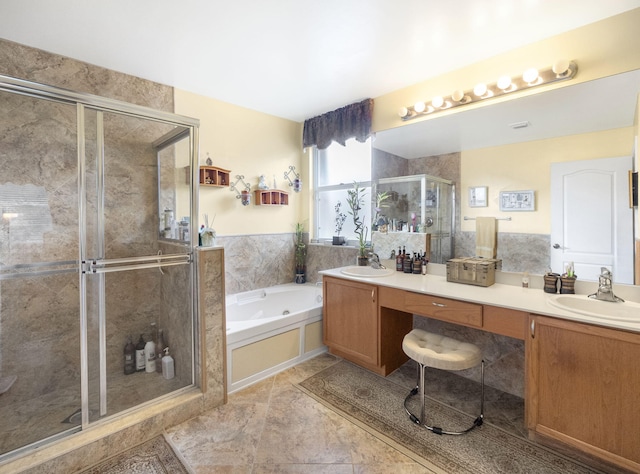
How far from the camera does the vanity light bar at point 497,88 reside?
1977 mm

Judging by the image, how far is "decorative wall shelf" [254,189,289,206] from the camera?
340 cm

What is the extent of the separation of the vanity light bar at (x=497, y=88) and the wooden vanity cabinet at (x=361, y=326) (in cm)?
160

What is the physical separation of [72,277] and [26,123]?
1113 millimetres

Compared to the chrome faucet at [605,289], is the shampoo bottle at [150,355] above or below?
below

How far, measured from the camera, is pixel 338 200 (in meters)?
3.63

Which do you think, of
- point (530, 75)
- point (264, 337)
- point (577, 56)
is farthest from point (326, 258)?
point (577, 56)

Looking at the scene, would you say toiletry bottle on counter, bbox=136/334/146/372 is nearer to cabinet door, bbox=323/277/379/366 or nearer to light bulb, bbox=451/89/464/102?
cabinet door, bbox=323/277/379/366

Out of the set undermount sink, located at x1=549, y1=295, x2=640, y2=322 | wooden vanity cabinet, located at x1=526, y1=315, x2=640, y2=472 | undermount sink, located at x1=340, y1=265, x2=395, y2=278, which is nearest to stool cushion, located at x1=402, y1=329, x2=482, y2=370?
wooden vanity cabinet, located at x1=526, y1=315, x2=640, y2=472

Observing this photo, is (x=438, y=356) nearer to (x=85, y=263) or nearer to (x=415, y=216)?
(x=415, y=216)

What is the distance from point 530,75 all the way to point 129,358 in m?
3.53

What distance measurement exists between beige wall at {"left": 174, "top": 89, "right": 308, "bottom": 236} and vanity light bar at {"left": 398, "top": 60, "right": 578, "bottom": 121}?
1502mm

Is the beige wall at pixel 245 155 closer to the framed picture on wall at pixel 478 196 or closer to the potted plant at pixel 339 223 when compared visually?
the potted plant at pixel 339 223

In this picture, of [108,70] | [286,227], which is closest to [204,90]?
[108,70]

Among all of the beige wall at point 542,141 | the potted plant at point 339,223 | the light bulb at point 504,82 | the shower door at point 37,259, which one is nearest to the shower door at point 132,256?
the shower door at point 37,259
